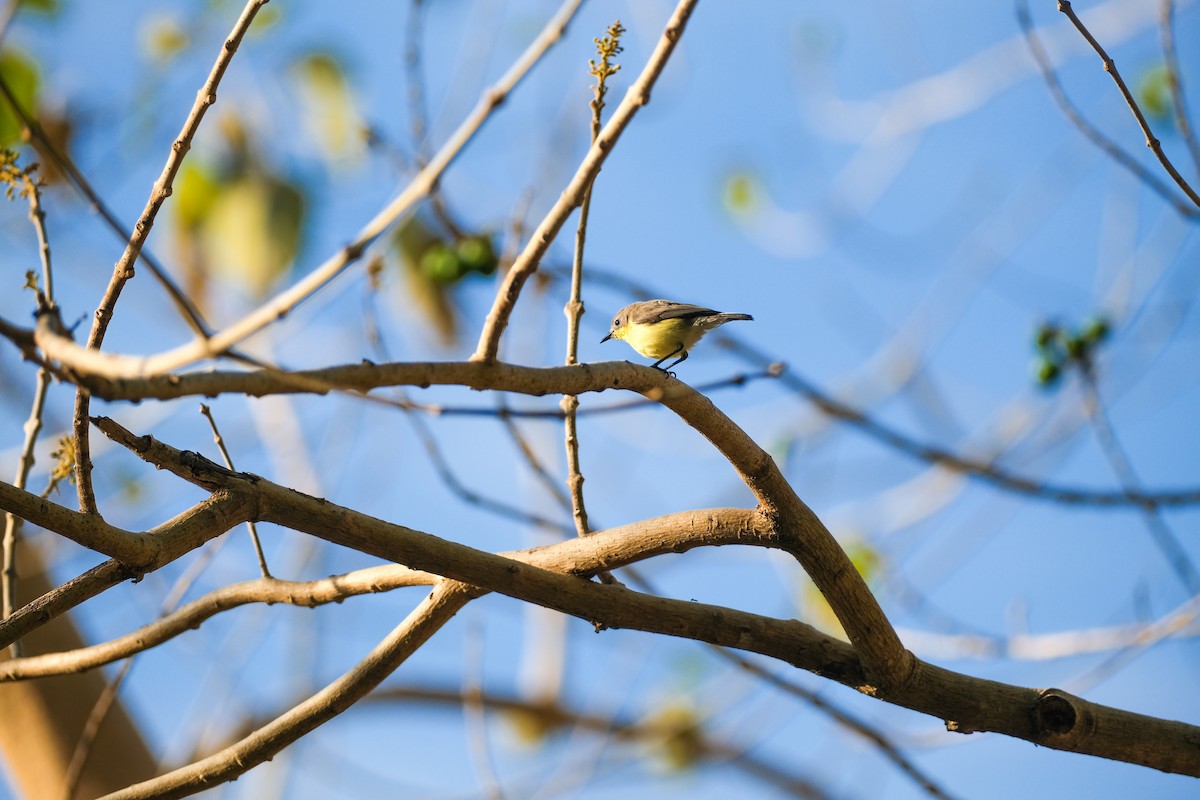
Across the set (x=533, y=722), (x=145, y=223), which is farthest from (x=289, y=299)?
(x=533, y=722)

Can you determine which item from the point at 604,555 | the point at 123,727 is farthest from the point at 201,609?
the point at 123,727

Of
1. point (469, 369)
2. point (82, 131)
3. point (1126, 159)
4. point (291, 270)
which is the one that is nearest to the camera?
point (469, 369)

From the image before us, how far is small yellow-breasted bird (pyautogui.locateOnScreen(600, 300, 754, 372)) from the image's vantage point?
14.1 feet

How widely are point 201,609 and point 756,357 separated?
218 cm

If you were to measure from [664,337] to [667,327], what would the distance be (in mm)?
71

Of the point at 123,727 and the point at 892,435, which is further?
the point at 123,727

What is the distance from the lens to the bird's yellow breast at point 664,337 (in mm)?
4371

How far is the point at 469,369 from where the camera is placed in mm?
1868

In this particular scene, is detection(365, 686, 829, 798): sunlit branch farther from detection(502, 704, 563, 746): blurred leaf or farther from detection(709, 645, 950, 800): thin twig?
detection(709, 645, 950, 800): thin twig

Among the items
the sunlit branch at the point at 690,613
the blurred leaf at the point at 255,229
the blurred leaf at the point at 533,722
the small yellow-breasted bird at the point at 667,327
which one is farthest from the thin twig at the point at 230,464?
the blurred leaf at the point at 255,229

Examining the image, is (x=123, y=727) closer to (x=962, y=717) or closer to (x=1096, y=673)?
(x=962, y=717)

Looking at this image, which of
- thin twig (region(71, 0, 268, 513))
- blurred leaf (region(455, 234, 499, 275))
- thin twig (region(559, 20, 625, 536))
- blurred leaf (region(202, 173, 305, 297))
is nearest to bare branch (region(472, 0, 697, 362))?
thin twig (region(559, 20, 625, 536))

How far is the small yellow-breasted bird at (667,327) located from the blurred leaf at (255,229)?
15.5ft

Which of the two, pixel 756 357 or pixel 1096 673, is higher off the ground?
pixel 756 357
